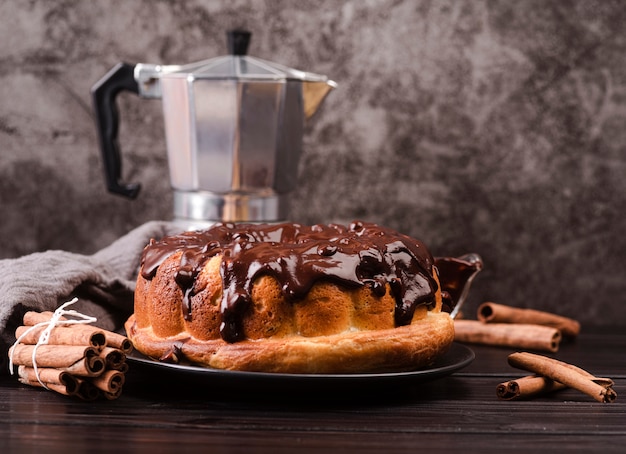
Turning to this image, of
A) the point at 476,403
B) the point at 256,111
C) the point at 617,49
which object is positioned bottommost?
the point at 476,403

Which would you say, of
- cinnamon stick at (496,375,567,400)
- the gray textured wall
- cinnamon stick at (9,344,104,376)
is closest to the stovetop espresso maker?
the gray textured wall

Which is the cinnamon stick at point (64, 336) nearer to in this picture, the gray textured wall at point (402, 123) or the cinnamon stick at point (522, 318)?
the cinnamon stick at point (522, 318)

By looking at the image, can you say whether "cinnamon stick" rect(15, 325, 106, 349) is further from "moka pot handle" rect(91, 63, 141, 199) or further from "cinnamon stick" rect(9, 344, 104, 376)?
"moka pot handle" rect(91, 63, 141, 199)

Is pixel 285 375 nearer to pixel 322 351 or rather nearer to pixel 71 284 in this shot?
pixel 322 351

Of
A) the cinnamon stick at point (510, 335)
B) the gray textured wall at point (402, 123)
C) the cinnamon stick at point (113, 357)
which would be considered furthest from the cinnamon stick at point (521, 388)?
the gray textured wall at point (402, 123)

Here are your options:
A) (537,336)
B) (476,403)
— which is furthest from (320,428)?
(537,336)

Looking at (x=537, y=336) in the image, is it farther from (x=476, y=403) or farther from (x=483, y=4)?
(x=483, y=4)
